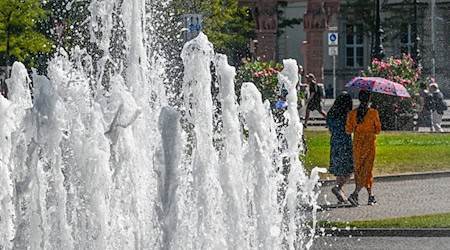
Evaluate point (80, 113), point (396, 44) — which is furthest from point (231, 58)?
point (80, 113)

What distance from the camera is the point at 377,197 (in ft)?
56.0

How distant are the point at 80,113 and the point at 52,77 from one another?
1.20ft

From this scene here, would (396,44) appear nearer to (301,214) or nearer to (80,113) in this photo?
(301,214)

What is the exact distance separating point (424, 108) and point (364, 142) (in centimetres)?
1671

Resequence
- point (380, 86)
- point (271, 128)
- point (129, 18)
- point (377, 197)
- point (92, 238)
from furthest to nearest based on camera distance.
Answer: point (380, 86) < point (377, 197) < point (129, 18) < point (271, 128) < point (92, 238)

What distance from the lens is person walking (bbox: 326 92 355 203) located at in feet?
53.0

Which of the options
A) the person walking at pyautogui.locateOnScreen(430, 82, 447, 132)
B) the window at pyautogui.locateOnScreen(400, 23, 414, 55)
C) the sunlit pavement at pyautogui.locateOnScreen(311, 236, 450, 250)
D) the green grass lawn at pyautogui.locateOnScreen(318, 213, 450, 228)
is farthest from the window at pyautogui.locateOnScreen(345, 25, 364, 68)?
the sunlit pavement at pyautogui.locateOnScreen(311, 236, 450, 250)

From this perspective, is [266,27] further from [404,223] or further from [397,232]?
[397,232]

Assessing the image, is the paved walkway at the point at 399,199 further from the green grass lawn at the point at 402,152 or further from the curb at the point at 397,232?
the curb at the point at 397,232

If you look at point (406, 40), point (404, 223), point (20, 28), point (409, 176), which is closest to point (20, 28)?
point (20, 28)

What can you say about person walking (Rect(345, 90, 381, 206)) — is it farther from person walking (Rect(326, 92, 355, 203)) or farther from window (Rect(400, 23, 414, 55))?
window (Rect(400, 23, 414, 55))

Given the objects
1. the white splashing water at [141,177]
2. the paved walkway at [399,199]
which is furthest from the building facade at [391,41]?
the white splashing water at [141,177]

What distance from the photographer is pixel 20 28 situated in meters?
41.9

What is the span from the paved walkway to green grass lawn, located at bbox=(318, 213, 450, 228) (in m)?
0.53
